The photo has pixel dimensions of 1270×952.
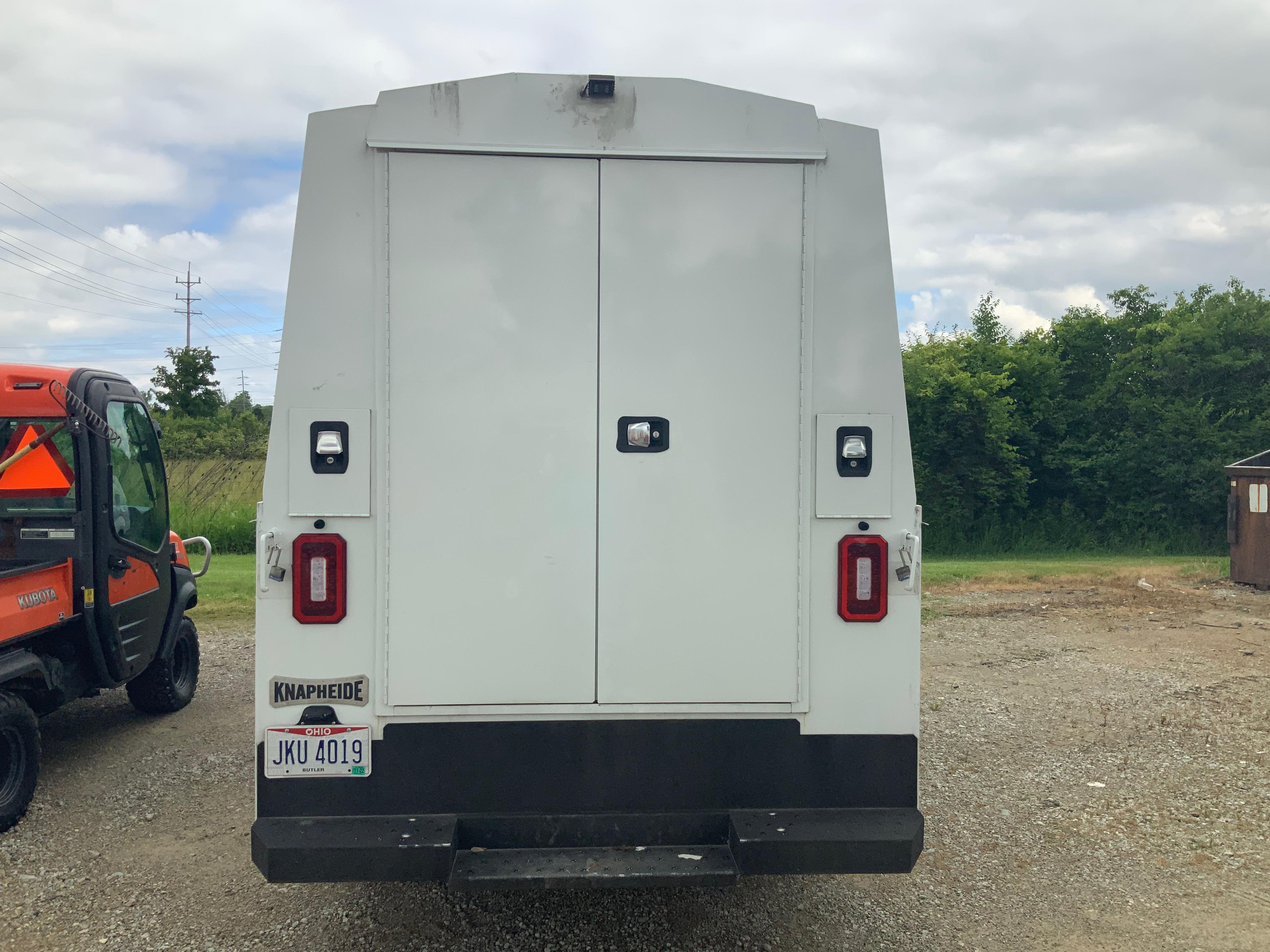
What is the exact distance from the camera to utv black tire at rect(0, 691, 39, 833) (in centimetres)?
472

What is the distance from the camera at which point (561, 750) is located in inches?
120

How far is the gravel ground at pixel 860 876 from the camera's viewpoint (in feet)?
12.1

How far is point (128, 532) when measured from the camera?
583 cm

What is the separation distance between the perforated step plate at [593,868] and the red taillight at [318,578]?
0.87 m

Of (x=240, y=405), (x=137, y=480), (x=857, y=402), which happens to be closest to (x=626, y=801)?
(x=857, y=402)

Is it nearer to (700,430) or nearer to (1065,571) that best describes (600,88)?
(700,430)

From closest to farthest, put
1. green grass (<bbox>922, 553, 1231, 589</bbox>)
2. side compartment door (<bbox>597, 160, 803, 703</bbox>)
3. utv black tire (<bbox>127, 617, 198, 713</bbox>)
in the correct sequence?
1. side compartment door (<bbox>597, 160, 803, 703</bbox>)
2. utv black tire (<bbox>127, 617, 198, 713</bbox>)
3. green grass (<bbox>922, 553, 1231, 589</bbox>)

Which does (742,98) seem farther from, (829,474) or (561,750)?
(561,750)

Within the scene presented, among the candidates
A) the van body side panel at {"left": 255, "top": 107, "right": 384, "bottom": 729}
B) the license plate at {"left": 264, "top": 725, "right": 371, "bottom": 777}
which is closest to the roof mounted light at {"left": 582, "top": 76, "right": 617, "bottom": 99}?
the van body side panel at {"left": 255, "top": 107, "right": 384, "bottom": 729}

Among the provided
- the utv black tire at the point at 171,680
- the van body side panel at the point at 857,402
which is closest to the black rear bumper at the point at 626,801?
the van body side panel at the point at 857,402

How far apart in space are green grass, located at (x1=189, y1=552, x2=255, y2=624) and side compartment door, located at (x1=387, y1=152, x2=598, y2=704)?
6793mm

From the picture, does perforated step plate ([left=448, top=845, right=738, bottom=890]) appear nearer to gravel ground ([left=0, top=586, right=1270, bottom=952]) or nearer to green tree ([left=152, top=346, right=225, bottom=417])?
gravel ground ([left=0, top=586, right=1270, bottom=952])

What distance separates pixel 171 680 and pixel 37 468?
1.95 m

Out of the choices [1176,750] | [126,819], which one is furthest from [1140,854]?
[126,819]
